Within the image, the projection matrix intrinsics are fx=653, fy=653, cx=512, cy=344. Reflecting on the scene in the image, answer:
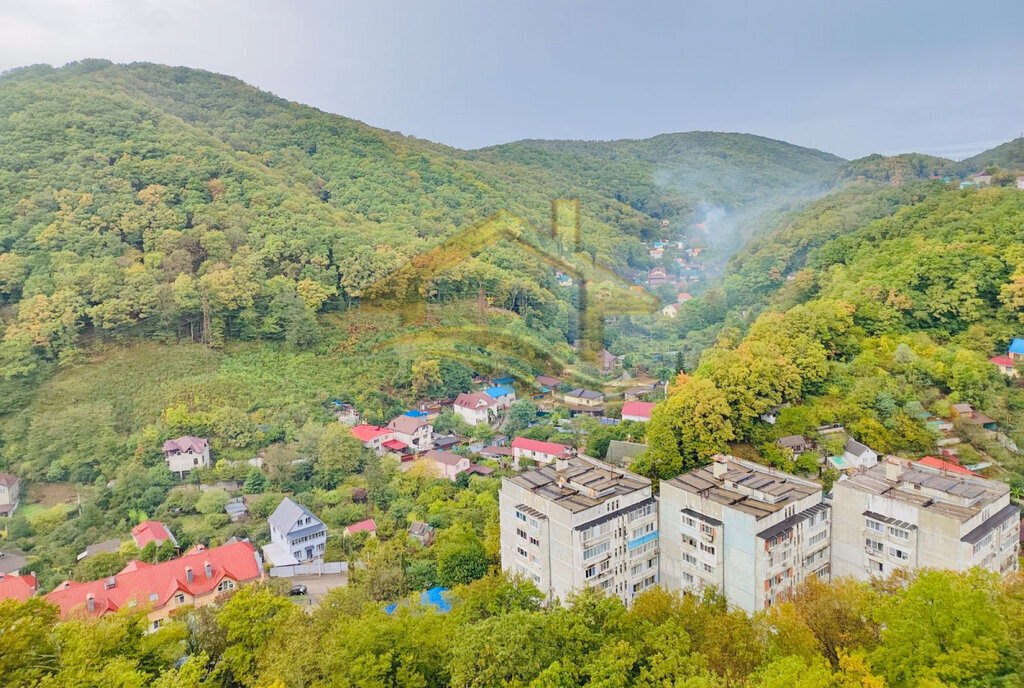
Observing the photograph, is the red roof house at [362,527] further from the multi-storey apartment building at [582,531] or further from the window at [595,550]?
the window at [595,550]

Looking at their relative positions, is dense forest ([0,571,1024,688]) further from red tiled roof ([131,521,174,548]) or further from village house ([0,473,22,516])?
village house ([0,473,22,516])

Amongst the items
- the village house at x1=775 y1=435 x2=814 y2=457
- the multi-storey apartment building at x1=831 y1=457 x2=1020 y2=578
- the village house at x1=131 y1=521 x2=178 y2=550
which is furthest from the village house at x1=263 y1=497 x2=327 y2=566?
the multi-storey apartment building at x1=831 y1=457 x2=1020 y2=578

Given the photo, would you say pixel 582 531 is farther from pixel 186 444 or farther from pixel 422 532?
pixel 186 444

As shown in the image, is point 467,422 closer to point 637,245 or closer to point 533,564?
point 533,564

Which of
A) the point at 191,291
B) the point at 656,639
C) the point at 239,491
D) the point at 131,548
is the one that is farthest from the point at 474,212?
the point at 656,639

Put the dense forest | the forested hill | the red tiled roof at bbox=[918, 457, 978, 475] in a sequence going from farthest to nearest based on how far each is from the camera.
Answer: the forested hill
the red tiled roof at bbox=[918, 457, 978, 475]
the dense forest

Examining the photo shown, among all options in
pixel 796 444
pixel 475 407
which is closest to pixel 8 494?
pixel 475 407

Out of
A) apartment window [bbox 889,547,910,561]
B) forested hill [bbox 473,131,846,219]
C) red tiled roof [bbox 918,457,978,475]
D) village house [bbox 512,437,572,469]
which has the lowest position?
village house [bbox 512,437,572,469]
